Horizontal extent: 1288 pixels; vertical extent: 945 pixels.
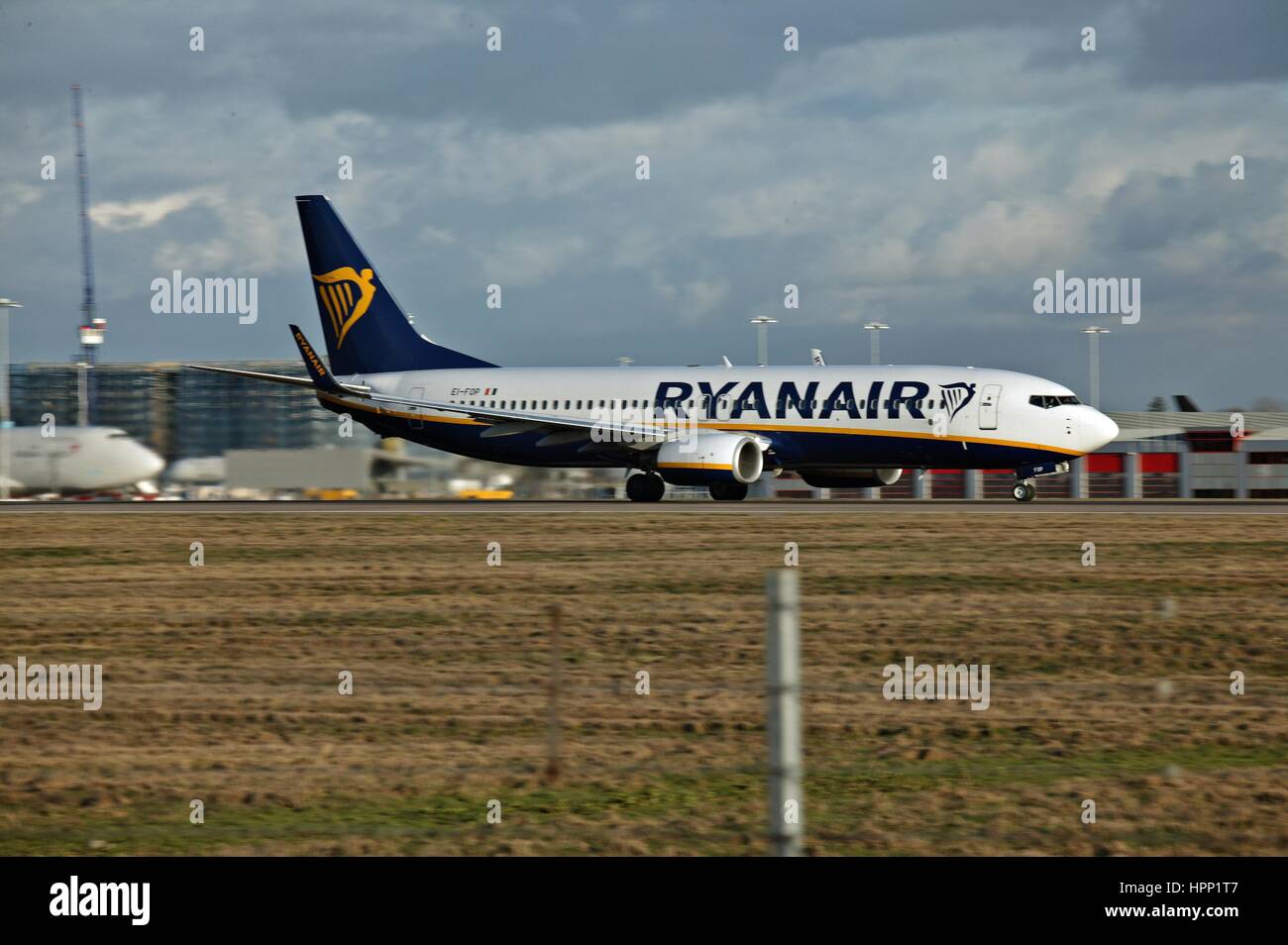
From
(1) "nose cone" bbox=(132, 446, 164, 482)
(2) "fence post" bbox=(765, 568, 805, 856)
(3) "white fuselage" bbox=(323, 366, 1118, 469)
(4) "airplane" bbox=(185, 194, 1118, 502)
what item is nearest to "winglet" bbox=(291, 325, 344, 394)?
(4) "airplane" bbox=(185, 194, 1118, 502)

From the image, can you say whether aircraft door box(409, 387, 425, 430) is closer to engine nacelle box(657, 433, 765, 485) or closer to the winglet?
the winglet

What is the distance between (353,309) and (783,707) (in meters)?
50.6

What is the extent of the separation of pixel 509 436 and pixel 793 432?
9.99 m

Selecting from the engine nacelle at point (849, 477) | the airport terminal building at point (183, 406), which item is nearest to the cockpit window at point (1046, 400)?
the engine nacelle at point (849, 477)

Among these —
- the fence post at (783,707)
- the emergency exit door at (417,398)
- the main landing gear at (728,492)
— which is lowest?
the fence post at (783,707)

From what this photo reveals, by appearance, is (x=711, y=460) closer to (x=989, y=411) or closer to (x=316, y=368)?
(x=989, y=411)

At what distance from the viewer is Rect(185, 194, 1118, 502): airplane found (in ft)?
137

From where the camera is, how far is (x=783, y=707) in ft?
19.8

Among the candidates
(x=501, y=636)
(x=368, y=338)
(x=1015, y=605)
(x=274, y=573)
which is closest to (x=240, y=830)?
(x=501, y=636)

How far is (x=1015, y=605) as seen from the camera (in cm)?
1983

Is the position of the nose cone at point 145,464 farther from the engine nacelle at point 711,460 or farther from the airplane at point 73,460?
the engine nacelle at point 711,460

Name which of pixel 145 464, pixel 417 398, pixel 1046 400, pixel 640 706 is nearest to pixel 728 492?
pixel 1046 400

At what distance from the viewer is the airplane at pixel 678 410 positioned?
41875mm

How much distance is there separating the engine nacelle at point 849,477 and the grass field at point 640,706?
1799cm
